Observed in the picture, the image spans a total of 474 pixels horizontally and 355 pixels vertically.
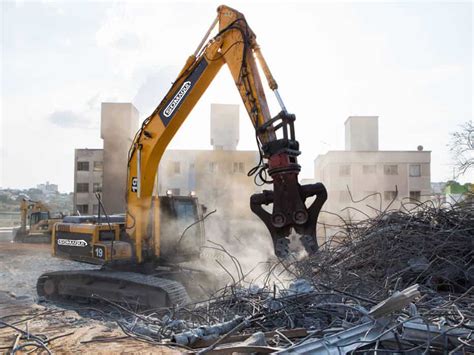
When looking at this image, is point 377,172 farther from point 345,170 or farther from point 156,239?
point 156,239

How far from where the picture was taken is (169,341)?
398 centimetres

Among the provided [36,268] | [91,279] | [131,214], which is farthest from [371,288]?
[36,268]

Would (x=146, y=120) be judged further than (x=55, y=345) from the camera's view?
Yes

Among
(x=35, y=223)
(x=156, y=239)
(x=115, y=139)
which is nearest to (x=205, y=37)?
(x=156, y=239)

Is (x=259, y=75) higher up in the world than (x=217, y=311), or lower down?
higher up

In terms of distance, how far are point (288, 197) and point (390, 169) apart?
3755cm

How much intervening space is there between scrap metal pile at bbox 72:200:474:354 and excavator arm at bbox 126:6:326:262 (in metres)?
0.73

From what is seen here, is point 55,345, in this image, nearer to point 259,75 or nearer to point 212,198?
point 259,75

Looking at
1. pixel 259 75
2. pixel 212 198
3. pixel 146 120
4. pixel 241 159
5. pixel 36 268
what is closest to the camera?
pixel 259 75

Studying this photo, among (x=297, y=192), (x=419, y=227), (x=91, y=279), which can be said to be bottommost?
(x=91, y=279)

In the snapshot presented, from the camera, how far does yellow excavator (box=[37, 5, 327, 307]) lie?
20.6ft

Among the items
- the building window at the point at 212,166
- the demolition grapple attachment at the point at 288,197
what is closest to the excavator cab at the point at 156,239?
the demolition grapple attachment at the point at 288,197

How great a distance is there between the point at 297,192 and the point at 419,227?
1.76 meters

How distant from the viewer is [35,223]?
2145cm
